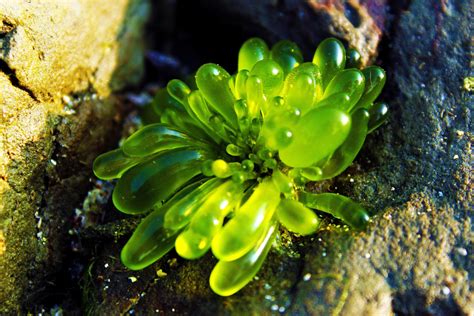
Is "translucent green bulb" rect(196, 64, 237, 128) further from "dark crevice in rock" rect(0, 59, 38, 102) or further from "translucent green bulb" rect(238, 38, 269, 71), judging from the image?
"dark crevice in rock" rect(0, 59, 38, 102)

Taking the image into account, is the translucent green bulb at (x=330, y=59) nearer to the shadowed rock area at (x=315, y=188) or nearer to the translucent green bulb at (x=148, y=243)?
the shadowed rock area at (x=315, y=188)

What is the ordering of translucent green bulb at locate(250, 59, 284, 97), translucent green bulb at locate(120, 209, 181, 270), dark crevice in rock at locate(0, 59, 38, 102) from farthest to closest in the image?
1. dark crevice in rock at locate(0, 59, 38, 102)
2. translucent green bulb at locate(250, 59, 284, 97)
3. translucent green bulb at locate(120, 209, 181, 270)

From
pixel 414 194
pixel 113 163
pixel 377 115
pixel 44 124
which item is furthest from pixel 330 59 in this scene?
pixel 44 124

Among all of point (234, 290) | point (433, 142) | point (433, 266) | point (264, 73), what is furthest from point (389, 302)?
point (264, 73)

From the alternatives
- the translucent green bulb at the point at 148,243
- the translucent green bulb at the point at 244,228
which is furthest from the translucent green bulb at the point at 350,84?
the translucent green bulb at the point at 148,243

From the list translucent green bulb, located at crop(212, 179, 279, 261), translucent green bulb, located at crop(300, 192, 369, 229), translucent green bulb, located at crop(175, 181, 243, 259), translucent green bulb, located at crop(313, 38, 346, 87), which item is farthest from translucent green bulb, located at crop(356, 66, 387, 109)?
translucent green bulb, located at crop(175, 181, 243, 259)

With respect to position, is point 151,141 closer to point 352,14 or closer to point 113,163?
point 113,163
